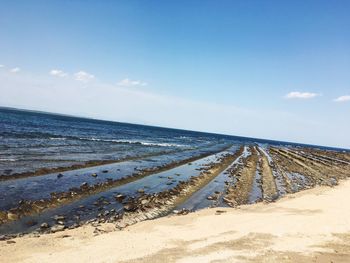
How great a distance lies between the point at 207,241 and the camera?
1266cm

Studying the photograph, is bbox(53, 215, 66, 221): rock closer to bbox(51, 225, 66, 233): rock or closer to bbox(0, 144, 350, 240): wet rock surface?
bbox(0, 144, 350, 240): wet rock surface

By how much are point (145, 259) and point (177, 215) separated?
270 inches

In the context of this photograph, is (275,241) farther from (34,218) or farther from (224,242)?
(34,218)

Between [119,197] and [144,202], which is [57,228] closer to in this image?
[144,202]

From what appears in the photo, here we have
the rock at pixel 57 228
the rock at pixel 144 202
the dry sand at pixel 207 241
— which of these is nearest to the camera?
the dry sand at pixel 207 241

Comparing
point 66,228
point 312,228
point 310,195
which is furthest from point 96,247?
point 310,195

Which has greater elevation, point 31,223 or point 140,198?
point 140,198

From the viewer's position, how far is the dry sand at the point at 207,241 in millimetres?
10805

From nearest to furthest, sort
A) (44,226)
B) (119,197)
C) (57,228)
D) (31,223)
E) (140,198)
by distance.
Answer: (57,228)
(44,226)
(31,223)
(119,197)
(140,198)

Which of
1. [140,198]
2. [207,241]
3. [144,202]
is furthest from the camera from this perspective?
[140,198]

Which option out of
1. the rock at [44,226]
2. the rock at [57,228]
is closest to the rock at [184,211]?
the rock at [57,228]

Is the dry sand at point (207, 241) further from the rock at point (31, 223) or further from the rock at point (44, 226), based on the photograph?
the rock at point (31, 223)

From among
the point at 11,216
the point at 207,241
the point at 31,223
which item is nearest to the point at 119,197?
the point at 31,223

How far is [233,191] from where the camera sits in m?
25.0
